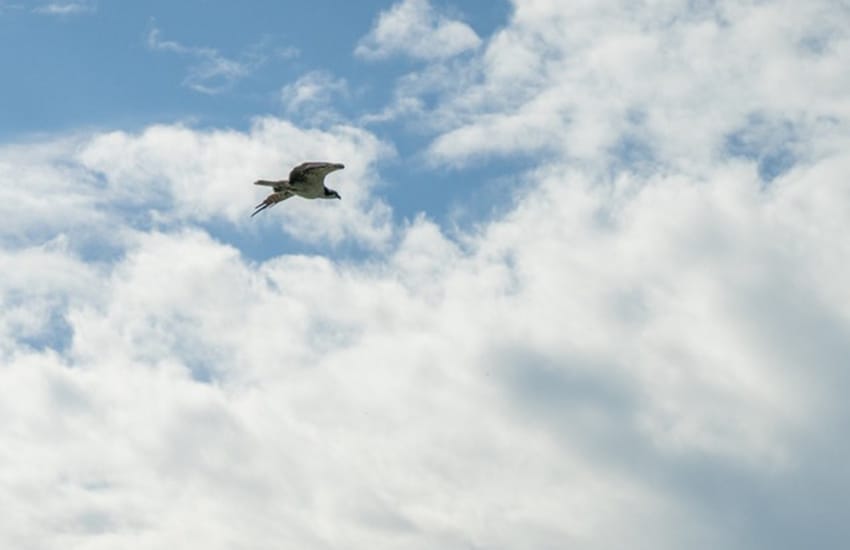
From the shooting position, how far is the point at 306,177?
161 metres

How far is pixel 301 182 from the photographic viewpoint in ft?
529

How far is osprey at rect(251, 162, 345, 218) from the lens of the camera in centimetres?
15812

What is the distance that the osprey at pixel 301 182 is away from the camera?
519 feet

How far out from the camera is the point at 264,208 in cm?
15875

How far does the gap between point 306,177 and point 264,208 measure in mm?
6105
